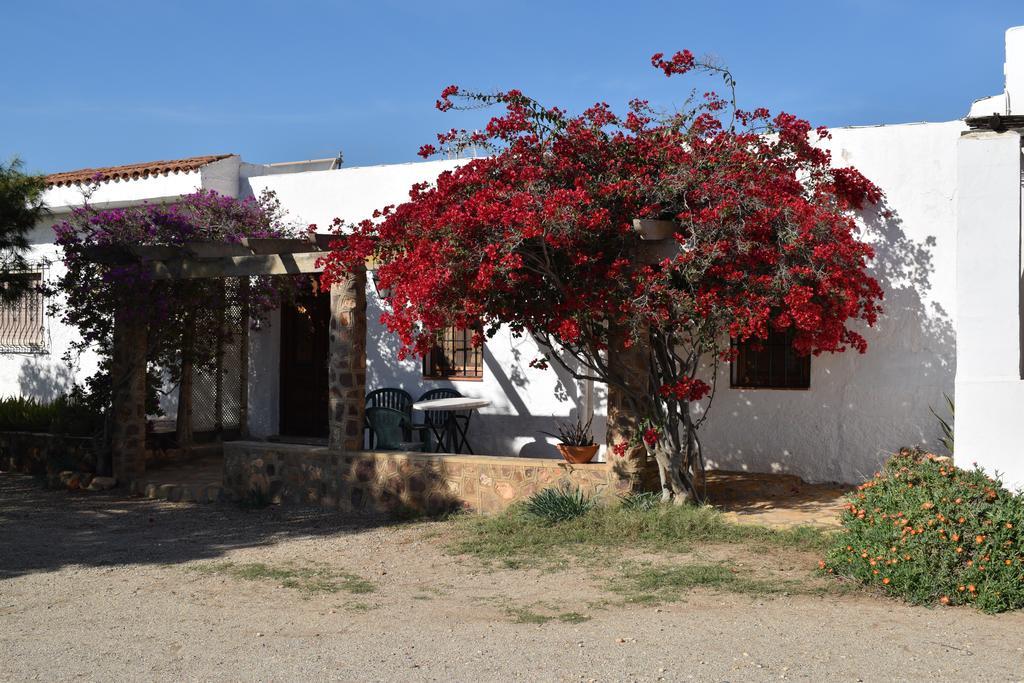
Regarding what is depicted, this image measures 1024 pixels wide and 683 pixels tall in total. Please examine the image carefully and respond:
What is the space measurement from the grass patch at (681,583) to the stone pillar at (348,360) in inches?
151

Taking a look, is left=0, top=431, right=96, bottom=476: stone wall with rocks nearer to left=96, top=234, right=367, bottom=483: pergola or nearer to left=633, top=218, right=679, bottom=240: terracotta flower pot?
left=96, top=234, right=367, bottom=483: pergola

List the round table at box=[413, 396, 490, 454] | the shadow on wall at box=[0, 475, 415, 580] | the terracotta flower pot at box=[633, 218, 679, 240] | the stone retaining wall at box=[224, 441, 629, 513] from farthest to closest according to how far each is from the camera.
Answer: the round table at box=[413, 396, 490, 454] → the stone retaining wall at box=[224, 441, 629, 513] → the terracotta flower pot at box=[633, 218, 679, 240] → the shadow on wall at box=[0, 475, 415, 580]

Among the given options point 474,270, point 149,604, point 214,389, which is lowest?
point 149,604

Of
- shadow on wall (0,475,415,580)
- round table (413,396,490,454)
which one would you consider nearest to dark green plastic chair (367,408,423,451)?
round table (413,396,490,454)

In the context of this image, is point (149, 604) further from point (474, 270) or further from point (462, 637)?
point (474, 270)

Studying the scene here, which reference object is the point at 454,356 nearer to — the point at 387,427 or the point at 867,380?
the point at 387,427

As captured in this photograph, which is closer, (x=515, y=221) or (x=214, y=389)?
(x=515, y=221)

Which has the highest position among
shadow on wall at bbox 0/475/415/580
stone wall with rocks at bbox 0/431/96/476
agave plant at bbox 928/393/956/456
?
agave plant at bbox 928/393/956/456

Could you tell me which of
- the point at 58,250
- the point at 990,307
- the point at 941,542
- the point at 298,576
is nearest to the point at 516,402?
the point at 298,576

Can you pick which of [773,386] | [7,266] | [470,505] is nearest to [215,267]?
[7,266]

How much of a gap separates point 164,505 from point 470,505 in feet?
11.1

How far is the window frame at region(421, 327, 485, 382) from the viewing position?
1252cm

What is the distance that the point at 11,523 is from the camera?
9.72 metres

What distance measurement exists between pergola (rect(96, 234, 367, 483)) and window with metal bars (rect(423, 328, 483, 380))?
6.43 feet
